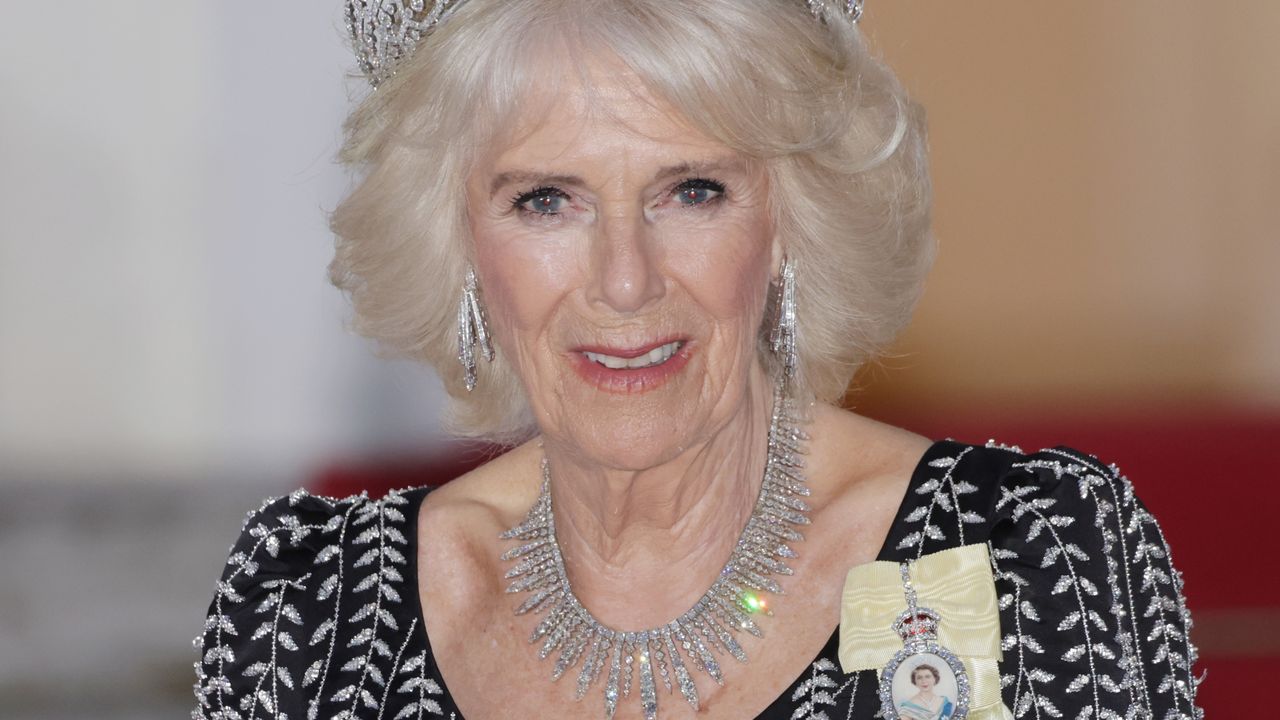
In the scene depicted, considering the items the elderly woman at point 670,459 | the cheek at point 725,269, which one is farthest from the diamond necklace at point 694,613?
the cheek at point 725,269

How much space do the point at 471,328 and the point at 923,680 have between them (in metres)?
0.76

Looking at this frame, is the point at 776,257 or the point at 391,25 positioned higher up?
the point at 391,25

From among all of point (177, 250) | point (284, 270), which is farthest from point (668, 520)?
point (177, 250)

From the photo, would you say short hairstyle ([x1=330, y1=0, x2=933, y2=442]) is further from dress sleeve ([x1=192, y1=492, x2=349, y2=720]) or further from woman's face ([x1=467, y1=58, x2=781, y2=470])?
dress sleeve ([x1=192, y1=492, x2=349, y2=720])

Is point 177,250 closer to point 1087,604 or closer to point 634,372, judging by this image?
point 634,372

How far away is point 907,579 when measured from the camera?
1.88m

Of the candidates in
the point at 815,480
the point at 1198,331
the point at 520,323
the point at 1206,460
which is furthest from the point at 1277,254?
the point at 520,323

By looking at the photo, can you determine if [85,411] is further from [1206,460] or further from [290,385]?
[1206,460]

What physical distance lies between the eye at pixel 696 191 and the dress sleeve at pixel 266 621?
2.37 feet

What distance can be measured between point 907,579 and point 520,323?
1.87 ft

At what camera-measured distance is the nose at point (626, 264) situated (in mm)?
1806

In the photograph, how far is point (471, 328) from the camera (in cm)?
212

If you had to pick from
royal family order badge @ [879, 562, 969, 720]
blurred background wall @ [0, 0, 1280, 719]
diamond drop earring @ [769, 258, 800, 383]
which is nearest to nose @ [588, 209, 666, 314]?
diamond drop earring @ [769, 258, 800, 383]

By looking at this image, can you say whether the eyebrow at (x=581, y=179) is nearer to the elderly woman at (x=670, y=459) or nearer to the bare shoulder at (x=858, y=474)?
the elderly woman at (x=670, y=459)
